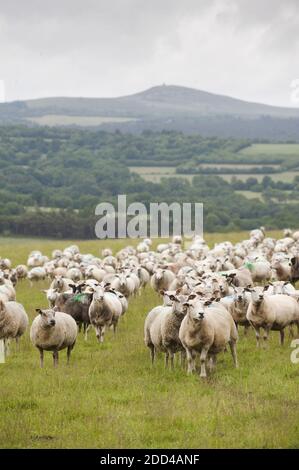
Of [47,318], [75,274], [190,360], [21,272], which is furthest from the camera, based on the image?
[21,272]

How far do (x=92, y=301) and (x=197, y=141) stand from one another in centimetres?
17479

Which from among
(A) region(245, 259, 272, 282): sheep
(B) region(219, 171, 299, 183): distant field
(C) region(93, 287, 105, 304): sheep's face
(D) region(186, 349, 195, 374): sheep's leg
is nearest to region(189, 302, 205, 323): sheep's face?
(D) region(186, 349, 195, 374): sheep's leg

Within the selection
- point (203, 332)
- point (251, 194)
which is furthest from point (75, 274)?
point (251, 194)

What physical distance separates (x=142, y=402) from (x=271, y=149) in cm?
17366

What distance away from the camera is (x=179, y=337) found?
17750 mm

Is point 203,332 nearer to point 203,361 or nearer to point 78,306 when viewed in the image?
point 203,361

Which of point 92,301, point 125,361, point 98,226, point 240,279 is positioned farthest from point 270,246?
point 98,226

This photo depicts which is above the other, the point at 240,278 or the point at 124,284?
the point at 240,278

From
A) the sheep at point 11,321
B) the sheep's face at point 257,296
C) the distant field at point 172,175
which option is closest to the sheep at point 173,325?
the sheep's face at point 257,296

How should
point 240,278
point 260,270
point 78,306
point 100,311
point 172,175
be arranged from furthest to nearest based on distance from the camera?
point 172,175 < point 260,270 < point 240,278 < point 78,306 < point 100,311

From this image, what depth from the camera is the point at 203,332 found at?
17.2 meters

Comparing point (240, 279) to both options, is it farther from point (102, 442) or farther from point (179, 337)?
point (102, 442)

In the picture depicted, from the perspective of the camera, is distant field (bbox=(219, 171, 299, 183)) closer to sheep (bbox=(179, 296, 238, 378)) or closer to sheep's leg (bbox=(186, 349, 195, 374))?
sheep (bbox=(179, 296, 238, 378))

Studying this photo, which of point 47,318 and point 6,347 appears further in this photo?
point 6,347
